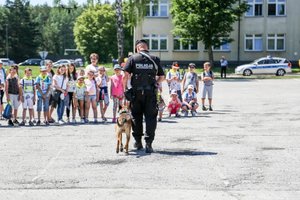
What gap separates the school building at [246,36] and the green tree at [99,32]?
107ft

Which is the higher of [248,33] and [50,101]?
[248,33]

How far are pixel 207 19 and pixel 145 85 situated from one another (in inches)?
1696

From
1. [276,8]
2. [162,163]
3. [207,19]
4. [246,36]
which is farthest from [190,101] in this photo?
[276,8]

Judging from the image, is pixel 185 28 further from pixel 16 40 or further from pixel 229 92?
pixel 16 40

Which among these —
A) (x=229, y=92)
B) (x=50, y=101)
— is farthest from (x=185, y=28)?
(x=50, y=101)

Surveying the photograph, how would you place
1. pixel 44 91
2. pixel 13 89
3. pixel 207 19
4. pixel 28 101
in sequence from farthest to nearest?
pixel 207 19
pixel 44 91
pixel 28 101
pixel 13 89

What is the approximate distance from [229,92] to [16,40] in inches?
3148

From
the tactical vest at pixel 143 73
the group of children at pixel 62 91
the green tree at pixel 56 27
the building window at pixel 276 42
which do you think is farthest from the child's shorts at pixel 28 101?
the green tree at pixel 56 27

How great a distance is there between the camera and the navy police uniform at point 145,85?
11.4 metres

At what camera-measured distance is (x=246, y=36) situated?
205 ft

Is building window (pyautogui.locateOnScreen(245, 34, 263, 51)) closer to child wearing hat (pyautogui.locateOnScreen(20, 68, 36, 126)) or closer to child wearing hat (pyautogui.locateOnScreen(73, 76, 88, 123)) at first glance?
child wearing hat (pyautogui.locateOnScreen(73, 76, 88, 123))

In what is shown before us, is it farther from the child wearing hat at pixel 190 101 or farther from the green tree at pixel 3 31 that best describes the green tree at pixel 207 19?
the green tree at pixel 3 31

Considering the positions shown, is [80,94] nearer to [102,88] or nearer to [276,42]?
[102,88]

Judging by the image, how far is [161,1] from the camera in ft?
206
